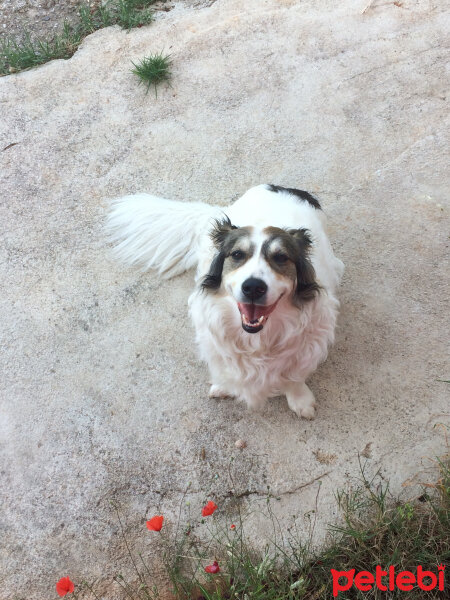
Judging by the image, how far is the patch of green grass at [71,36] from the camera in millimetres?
4688

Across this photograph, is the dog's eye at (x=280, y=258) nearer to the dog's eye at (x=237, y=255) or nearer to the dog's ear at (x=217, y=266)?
the dog's eye at (x=237, y=255)

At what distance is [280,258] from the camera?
7.92 feet

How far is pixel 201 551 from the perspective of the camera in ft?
8.52

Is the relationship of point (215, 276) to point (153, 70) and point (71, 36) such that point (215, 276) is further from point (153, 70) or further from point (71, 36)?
point (71, 36)

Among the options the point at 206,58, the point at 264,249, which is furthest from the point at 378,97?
the point at 264,249

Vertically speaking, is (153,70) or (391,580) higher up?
(153,70)

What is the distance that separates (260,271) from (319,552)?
4.78 ft

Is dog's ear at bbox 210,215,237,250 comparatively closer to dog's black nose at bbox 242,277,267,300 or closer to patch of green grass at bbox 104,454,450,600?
dog's black nose at bbox 242,277,267,300

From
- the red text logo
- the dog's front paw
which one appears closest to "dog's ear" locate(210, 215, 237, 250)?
the dog's front paw

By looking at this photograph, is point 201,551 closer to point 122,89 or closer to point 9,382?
point 9,382

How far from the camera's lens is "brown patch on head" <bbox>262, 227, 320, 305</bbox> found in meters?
2.41

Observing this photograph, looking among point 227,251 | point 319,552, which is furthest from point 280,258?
point 319,552

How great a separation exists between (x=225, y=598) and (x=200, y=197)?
109 inches

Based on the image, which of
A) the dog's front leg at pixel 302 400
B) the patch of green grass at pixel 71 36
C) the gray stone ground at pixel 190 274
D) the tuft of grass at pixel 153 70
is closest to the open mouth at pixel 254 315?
the dog's front leg at pixel 302 400
